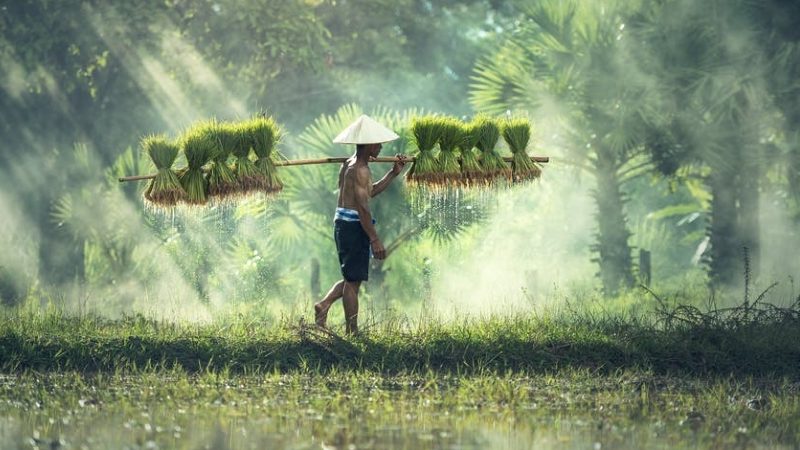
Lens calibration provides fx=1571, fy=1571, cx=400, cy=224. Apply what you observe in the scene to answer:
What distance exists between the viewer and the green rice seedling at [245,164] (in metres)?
13.4

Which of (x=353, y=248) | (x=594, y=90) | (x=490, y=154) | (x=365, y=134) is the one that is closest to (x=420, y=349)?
(x=353, y=248)

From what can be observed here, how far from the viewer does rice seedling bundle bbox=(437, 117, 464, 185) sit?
1346 centimetres

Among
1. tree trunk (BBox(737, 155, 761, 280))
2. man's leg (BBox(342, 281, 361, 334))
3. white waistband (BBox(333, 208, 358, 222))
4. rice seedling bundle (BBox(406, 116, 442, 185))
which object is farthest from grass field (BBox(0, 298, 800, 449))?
tree trunk (BBox(737, 155, 761, 280))

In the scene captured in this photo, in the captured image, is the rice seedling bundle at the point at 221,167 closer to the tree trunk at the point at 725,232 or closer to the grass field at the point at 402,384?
the grass field at the point at 402,384

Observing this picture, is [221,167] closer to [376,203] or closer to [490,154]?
[490,154]

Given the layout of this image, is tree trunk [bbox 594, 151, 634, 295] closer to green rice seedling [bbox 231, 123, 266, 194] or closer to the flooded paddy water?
green rice seedling [bbox 231, 123, 266, 194]

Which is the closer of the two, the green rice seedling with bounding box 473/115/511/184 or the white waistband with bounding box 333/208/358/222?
the white waistband with bounding box 333/208/358/222

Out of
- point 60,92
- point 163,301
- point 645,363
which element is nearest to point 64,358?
point 645,363

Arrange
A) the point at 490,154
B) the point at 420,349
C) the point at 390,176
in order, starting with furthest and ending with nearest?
the point at 490,154, the point at 390,176, the point at 420,349

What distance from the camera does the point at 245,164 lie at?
44.1 feet

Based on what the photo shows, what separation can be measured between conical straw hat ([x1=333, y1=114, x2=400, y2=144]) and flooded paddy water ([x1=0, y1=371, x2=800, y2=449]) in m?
2.18

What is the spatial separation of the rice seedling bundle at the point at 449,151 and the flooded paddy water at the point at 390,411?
2374mm

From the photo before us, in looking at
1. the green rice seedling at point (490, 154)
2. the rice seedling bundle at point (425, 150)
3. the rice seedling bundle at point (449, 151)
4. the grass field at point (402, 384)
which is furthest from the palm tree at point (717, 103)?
the rice seedling bundle at point (425, 150)

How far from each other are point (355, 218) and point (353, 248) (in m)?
0.25
